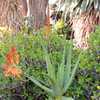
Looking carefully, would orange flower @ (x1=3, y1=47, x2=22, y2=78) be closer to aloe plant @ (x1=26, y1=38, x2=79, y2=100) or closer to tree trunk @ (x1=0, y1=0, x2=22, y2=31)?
aloe plant @ (x1=26, y1=38, x2=79, y2=100)

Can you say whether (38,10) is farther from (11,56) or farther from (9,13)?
(11,56)

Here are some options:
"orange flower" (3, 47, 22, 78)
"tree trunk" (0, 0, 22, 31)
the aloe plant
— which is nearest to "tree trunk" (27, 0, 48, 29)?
"tree trunk" (0, 0, 22, 31)

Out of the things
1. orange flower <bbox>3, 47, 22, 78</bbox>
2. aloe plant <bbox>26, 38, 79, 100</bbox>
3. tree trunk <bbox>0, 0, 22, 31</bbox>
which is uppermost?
tree trunk <bbox>0, 0, 22, 31</bbox>

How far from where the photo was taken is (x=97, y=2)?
902 centimetres

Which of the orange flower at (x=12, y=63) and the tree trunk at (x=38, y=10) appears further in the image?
the tree trunk at (x=38, y=10)

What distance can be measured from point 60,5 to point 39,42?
3985 millimetres

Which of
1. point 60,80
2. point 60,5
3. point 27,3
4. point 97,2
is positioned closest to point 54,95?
point 60,80

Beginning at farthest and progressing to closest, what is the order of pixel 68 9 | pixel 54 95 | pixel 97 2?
pixel 68 9 < pixel 97 2 < pixel 54 95

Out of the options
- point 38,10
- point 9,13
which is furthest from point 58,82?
point 9,13

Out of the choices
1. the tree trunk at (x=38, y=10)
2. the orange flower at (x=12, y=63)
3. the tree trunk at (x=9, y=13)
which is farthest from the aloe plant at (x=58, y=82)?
the tree trunk at (x=9, y=13)

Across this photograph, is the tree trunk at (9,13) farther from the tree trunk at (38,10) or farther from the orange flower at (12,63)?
the orange flower at (12,63)

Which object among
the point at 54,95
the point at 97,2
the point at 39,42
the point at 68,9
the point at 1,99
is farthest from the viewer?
the point at 68,9

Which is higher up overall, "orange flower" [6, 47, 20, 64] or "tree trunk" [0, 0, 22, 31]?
"tree trunk" [0, 0, 22, 31]

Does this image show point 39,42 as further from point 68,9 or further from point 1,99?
point 68,9
